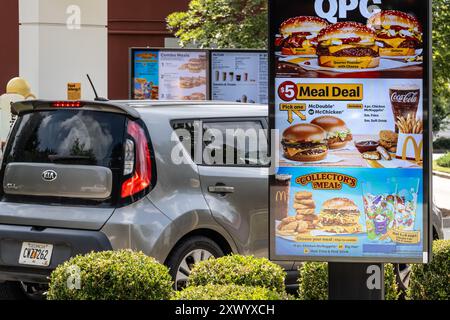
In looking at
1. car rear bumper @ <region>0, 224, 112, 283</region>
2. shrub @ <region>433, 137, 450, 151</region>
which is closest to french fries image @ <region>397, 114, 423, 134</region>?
car rear bumper @ <region>0, 224, 112, 283</region>

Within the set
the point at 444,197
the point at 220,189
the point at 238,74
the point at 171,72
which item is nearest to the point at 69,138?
the point at 220,189

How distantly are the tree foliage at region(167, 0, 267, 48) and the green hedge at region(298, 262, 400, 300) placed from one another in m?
11.5

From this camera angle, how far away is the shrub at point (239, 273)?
492 centimetres

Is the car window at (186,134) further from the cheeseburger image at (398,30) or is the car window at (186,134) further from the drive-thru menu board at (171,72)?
the drive-thru menu board at (171,72)

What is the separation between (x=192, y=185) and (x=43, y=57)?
34.2 feet

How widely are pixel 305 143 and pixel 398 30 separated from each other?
75 centimetres

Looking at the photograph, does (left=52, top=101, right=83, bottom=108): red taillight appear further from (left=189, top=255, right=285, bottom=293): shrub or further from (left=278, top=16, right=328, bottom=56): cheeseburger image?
(left=278, top=16, right=328, bottom=56): cheeseburger image

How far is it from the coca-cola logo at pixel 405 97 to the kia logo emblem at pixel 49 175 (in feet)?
9.62

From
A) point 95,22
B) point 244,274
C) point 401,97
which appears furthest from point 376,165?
point 95,22

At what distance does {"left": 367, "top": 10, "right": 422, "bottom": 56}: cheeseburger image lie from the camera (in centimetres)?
452

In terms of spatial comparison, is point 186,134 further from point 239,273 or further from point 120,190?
point 239,273

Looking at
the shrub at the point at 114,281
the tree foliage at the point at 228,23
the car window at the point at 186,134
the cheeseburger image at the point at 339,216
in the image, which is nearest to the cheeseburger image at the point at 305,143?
the cheeseburger image at the point at 339,216

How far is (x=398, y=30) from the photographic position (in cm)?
453

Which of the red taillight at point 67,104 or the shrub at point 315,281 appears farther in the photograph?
the red taillight at point 67,104
